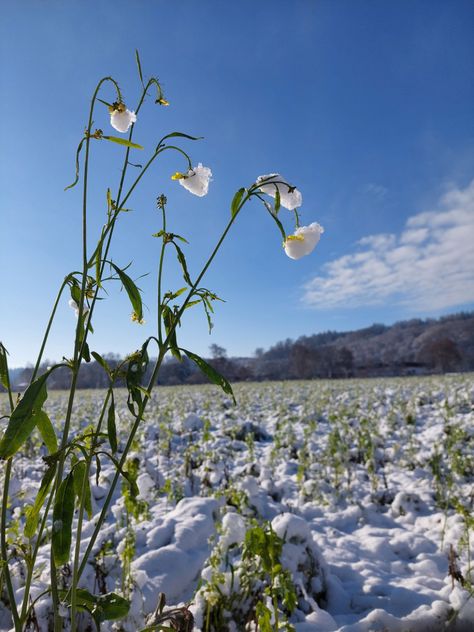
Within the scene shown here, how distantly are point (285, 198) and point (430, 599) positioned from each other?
2629 mm

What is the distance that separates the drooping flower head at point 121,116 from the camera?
1.21 metres

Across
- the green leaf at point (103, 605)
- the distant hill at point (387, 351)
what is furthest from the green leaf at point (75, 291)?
the distant hill at point (387, 351)

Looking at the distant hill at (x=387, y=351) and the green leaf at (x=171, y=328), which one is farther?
the distant hill at (x=387, y=351)

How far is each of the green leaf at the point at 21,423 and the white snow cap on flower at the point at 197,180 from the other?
0.70 m

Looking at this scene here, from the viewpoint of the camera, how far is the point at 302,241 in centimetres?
121

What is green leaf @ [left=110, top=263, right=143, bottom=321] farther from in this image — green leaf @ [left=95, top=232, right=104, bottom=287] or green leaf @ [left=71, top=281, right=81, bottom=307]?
green leaf @ [left=71, top=281, right=81, bottom=307]

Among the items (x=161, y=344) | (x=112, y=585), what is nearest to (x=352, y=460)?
(x=112, y=585)

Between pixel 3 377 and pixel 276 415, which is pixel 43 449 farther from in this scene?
pixel 3 377

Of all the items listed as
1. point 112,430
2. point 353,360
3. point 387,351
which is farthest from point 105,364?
point 387,351

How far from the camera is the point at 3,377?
44.9 inches

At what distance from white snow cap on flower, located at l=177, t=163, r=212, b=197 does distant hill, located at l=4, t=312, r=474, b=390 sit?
25.0m

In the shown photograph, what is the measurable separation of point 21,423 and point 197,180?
2.78ft

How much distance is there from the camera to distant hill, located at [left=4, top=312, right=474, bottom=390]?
45.8 m

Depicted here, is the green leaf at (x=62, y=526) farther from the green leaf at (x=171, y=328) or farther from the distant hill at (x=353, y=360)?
the distant hill at (x=353, y=360)
